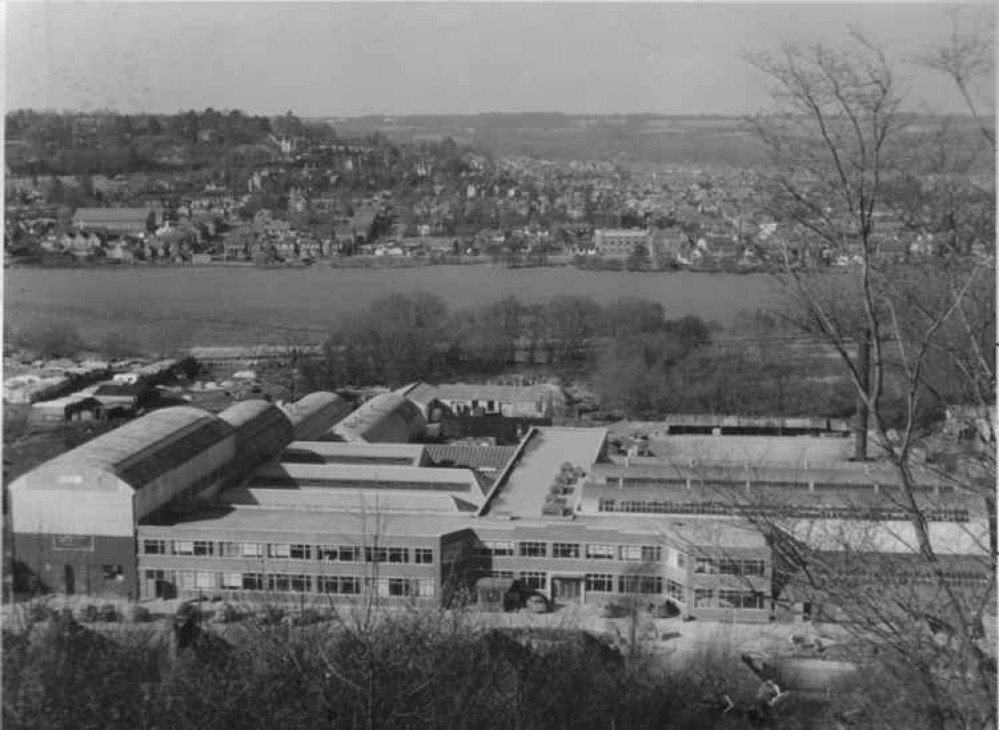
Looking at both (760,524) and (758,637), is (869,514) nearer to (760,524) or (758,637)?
(760,524)

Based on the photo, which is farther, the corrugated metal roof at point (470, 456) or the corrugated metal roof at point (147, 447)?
the corrugated metal roof at point (470, 456)

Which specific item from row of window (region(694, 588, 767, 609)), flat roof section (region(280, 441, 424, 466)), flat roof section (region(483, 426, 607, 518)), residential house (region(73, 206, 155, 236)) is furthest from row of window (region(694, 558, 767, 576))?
residential house (region(73, 206, 155, 236))

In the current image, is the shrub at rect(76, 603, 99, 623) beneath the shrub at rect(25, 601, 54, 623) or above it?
beneath

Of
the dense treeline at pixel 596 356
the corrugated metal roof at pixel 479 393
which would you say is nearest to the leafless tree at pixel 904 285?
the dense treeline at pixel 596 356

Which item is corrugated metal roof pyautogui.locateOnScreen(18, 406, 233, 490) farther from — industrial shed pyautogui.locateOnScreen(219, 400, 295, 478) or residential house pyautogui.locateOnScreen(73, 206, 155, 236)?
residential house pyautogui.locateOnScreen(73, 206, 155, 236)

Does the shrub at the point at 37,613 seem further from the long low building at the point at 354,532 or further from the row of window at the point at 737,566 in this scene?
the row of window at the point at 737,566

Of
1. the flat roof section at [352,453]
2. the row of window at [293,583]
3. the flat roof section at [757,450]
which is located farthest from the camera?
the flat roof section at [352,453]

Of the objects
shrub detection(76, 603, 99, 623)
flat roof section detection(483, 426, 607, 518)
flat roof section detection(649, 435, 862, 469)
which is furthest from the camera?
flat roof section detection(649, 435, 862, 469)
